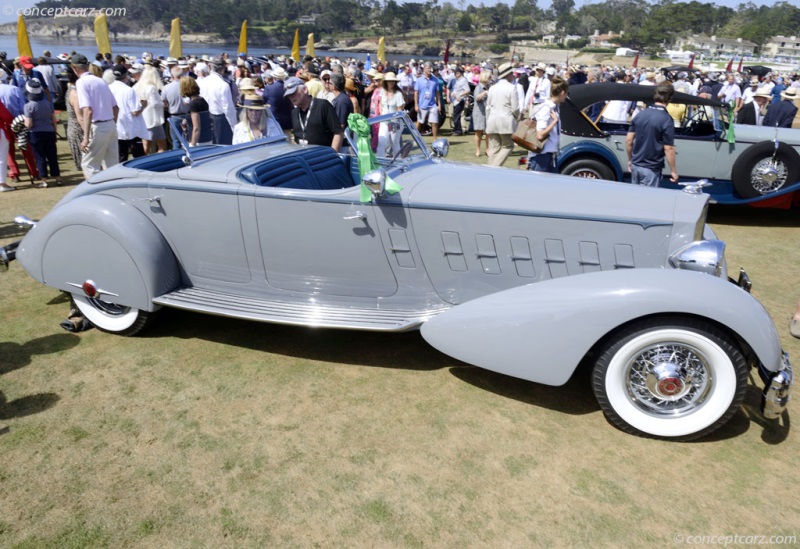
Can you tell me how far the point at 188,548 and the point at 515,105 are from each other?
7.57 meters

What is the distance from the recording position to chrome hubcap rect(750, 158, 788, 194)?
7.47 meters

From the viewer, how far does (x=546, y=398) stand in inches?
148

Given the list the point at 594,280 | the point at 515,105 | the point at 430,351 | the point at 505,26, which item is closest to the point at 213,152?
the point at 430,351

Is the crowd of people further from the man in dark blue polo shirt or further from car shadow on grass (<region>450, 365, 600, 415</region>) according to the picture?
car shadow on grass (<region>450, 365, 600, 415</region>)

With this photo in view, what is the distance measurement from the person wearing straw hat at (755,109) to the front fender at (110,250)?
33.3ft

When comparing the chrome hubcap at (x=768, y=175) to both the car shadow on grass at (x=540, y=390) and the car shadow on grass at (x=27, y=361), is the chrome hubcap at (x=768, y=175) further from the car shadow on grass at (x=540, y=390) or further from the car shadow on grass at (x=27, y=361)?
the car shadow on grass at (x=27, y=361)

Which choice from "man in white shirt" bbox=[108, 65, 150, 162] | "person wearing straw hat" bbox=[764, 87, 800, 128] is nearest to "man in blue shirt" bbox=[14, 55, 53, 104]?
"man in white shirt" bbox=[108, 65, 150, 162]

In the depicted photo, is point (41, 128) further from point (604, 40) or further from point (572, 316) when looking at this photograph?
point (604, 40)

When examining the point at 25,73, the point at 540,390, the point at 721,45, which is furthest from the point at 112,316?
the point at 721,45

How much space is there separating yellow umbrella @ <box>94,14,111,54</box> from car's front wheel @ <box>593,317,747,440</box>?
597 inches

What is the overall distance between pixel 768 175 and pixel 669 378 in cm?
578

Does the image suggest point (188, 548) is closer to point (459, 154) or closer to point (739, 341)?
point (739, 341)

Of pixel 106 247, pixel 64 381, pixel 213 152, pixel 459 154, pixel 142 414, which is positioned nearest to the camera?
pixel 142 414

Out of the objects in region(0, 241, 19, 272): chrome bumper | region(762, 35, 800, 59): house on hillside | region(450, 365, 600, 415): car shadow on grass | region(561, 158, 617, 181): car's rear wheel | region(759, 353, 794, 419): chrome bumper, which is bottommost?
region(450, 365, 600, 415): car shadow on grass
